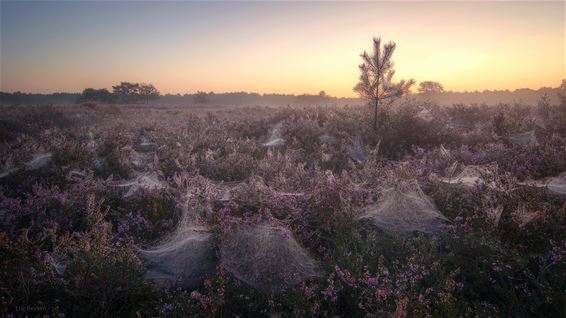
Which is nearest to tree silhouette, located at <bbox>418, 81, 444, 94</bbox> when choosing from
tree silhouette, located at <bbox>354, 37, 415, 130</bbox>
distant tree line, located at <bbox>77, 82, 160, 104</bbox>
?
tree silhouette, located at <bbox>354, 37, 415, 130</bbox>

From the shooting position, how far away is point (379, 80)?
9.55 meters

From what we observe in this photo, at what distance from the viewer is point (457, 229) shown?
4.17m

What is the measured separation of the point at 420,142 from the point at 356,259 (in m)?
6.75

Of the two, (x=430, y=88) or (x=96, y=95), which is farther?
(x=96, y=95)

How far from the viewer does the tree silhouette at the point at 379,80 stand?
9281 mm

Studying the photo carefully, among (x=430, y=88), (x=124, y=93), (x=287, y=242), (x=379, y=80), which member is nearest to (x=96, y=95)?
(x=124, y=93)

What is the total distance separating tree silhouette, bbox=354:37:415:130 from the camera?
9281 mm

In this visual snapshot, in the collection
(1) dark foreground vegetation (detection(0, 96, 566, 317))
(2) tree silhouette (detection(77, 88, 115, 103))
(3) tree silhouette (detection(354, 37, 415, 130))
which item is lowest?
(1) dark foreground vegetation (detection(0, 96, 566, 317))

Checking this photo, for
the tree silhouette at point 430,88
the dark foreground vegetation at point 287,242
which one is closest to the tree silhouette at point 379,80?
the dark foreground vegetation at point 287,242

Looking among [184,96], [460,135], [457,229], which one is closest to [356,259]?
[457,229]

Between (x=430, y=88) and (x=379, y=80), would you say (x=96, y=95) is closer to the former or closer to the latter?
(x=430, y=88)

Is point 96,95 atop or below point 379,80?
atop

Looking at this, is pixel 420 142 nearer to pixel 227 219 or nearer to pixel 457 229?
pixel 457 229

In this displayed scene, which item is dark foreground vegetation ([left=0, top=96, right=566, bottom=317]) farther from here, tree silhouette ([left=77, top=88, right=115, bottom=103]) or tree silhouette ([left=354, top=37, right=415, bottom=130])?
tree silhouette ([left=77, top=88, right=115, bottom=103])
